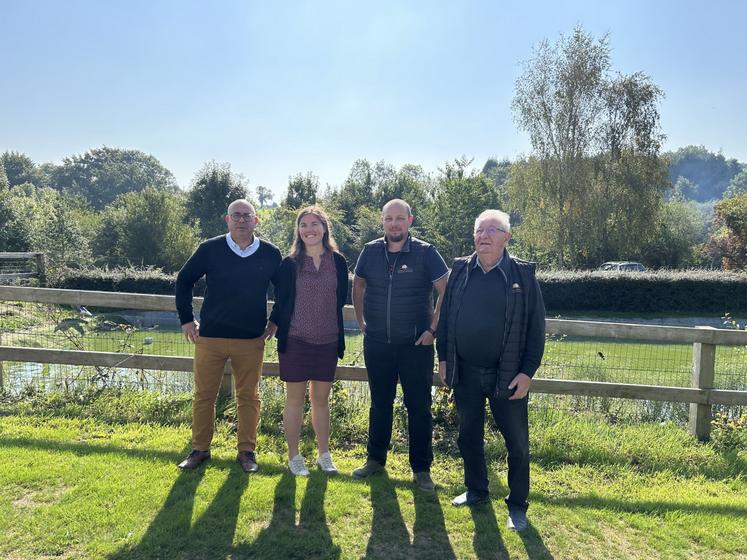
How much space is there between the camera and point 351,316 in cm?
458

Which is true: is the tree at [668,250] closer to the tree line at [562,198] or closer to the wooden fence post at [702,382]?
the tree line at [562,198]

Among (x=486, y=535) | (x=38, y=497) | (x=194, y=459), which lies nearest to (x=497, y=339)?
(x=486, y=535)

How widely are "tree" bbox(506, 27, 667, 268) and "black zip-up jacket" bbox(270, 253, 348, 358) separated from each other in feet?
86.2

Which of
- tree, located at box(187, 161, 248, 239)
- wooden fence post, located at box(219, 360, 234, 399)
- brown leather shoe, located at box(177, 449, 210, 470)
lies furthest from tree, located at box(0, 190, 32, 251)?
brown leather shoe, located at box(177, 449, 210, 470)

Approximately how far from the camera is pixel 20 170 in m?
86.5

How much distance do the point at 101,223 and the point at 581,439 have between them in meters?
33.2

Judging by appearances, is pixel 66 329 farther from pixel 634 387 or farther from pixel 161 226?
pixel 161 226

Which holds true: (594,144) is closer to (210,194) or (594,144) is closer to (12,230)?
(210,194)

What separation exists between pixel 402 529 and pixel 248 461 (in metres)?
1.30

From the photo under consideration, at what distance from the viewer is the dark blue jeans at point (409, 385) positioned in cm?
353

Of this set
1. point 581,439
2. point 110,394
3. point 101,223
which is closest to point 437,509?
point 581,439

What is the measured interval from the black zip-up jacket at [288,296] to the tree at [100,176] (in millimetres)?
95619

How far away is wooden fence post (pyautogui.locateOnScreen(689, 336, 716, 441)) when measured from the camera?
4.28 m

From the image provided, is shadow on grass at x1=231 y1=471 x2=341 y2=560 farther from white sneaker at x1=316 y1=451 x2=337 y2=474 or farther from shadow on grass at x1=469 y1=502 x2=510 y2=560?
shadow on grass at x1=469 y1=502 x2=510 y2=560
